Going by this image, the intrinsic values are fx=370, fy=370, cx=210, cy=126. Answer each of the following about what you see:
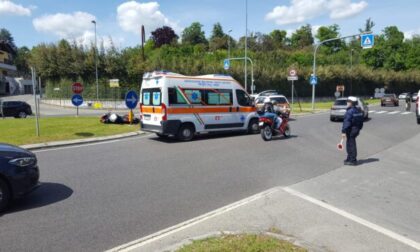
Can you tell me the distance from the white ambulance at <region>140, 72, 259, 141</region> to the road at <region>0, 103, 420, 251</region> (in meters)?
0.85

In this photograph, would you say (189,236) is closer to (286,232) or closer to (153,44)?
(286,232)

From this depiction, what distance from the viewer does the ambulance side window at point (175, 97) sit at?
13961 mm

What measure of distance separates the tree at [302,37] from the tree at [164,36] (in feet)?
135

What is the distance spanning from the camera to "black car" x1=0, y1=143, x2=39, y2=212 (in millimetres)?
5797

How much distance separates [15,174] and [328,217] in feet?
16.0

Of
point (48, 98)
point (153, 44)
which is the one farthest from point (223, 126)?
point (153, 44)

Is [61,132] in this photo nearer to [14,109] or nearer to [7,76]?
[14,109]

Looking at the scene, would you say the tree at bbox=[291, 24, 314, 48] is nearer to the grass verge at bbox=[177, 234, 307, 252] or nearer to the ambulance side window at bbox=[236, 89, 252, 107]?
the ambulance side window at bbox=[236, 89, 252, 107]

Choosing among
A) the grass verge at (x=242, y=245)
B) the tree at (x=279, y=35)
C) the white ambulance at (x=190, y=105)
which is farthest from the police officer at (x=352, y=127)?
the tree at (x=279, y=35)

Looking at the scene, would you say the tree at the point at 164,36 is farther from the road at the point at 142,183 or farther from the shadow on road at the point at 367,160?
the shadow on road at the point at 367,160

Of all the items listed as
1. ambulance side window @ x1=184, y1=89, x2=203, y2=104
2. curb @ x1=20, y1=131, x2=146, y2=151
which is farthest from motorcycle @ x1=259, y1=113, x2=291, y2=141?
curb @ x1=20, y1=131, x2=146, y2=151

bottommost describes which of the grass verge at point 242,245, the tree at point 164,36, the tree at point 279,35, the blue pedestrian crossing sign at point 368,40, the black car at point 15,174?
the grass verge at point 242,245

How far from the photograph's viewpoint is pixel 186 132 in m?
14.6

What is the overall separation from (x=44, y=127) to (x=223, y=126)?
822cm
